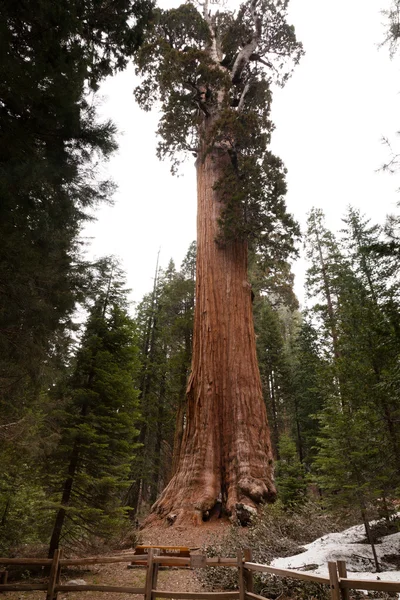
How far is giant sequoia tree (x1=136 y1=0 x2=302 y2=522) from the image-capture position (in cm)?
856

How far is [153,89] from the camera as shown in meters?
14.2

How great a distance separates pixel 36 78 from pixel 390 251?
18.1 feet

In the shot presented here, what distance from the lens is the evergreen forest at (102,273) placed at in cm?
434

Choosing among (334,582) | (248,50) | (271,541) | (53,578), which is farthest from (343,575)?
(248,50)

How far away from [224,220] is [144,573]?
8496mm

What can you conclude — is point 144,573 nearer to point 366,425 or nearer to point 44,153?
point 366,425

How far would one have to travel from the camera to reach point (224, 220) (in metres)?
10.9

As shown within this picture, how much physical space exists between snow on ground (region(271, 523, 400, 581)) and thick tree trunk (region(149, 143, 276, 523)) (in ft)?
7.91

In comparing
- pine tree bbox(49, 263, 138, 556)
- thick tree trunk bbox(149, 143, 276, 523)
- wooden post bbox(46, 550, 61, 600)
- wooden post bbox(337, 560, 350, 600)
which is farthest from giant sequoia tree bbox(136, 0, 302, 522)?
wooden post bbox(337, 560, 350, 600)

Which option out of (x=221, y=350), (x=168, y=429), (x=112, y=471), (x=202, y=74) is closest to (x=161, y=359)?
(x=168, y=429)

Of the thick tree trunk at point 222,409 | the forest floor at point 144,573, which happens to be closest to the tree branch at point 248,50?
the thick tree trunk at point 222,409

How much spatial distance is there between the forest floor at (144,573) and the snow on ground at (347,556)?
4.94 ft

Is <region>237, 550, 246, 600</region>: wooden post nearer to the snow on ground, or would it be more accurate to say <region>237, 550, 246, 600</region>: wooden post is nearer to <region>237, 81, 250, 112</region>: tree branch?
the snow on ground

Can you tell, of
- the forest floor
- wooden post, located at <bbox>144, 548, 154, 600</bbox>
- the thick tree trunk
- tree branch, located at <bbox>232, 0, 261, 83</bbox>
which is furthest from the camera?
tree branch, located at <bbox>232, 0, 261, 83</bbox>
